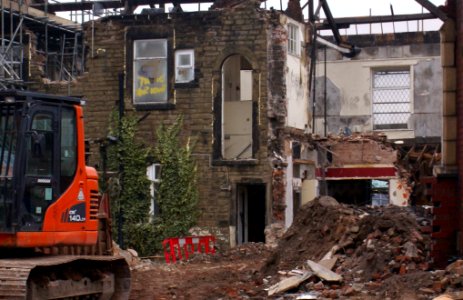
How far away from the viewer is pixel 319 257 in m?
19.2

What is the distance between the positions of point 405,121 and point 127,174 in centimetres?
1430

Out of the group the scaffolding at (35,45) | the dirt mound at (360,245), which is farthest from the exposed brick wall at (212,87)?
the dirt mound at (360,245)

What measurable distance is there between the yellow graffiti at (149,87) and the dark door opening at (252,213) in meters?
4.12

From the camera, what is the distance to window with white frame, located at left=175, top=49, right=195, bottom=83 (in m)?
31.8

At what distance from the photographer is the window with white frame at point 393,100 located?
4138 centimetres

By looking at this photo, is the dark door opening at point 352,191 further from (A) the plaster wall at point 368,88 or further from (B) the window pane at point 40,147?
(B) the window pane at point 40,147

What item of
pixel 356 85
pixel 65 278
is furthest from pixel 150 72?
pixel 65 278

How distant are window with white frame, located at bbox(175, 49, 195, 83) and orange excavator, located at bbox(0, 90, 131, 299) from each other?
16620 mm

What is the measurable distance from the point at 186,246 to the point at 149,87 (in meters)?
5.51

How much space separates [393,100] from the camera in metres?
41.4

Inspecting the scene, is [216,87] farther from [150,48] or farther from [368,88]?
[368,88]

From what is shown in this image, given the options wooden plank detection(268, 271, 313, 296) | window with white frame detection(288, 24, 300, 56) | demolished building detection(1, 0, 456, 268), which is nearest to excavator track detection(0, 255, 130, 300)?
wooden plank detection(268, 271, 313, 296)

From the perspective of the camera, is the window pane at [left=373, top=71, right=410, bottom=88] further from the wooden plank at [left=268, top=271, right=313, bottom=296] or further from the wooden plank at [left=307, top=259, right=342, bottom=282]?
the wooden plank at [left=268, top=271, right=313, bottom=296]

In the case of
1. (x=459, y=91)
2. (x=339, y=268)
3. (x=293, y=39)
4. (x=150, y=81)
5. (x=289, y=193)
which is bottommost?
(x=339, y=268)
